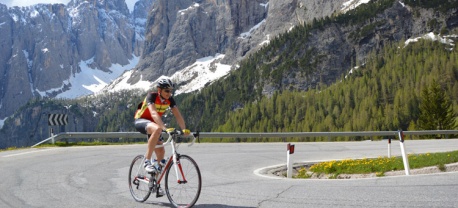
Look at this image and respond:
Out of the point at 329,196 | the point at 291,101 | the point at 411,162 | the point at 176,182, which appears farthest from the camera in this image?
the point at 291,101

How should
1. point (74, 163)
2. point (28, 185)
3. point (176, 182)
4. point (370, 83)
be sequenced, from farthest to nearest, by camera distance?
1. point (370, 83)
2. point (74, 163)
3. point (28, 185)
4. point (176, 182)

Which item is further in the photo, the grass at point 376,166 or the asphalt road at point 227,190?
the grass at point 376,166

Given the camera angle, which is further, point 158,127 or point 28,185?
point 28,185

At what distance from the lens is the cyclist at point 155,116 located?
8.20 meters

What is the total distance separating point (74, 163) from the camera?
1616cm

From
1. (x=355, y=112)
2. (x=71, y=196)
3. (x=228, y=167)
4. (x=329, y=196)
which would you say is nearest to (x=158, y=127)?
(x=71, y=196)

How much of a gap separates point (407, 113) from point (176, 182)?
120 metres

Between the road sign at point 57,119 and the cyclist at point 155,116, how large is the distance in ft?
68.8

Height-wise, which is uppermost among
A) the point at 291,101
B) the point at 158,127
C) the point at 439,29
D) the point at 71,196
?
the point at 439,29

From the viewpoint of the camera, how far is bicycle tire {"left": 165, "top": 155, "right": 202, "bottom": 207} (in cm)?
762

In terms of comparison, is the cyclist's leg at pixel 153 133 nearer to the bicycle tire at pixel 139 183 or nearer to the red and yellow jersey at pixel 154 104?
the red and yellow jersey at pixel 154 104

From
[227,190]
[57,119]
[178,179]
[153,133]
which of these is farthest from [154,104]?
[57,119]

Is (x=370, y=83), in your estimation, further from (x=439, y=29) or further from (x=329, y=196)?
(x=329, y=196)

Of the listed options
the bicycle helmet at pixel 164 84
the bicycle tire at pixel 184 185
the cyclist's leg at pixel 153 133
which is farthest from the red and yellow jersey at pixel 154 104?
the bicycle tire at pixel 184 185
